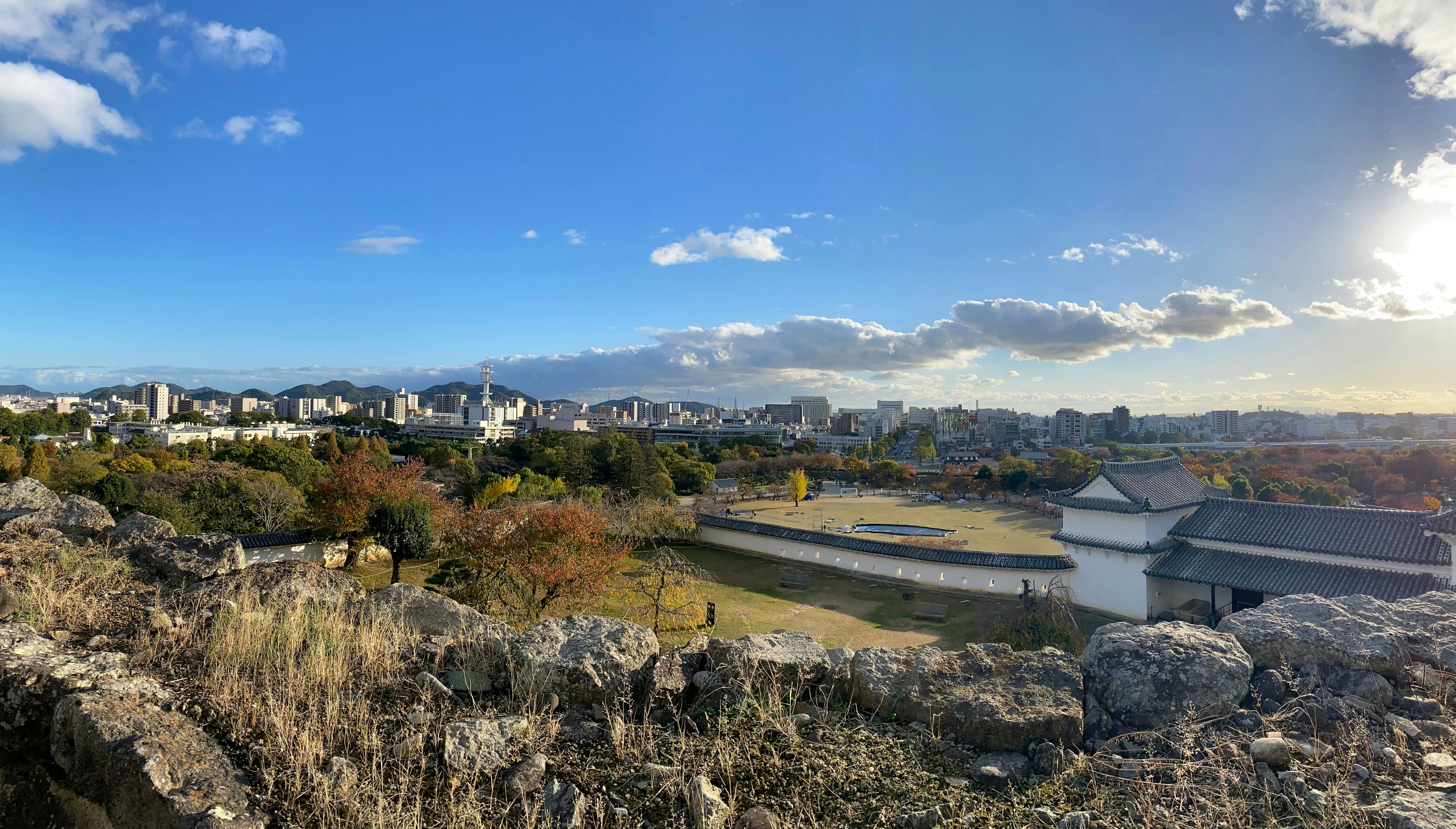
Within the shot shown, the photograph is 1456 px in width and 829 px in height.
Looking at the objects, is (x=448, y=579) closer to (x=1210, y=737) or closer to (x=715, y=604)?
(x=715, y=604)

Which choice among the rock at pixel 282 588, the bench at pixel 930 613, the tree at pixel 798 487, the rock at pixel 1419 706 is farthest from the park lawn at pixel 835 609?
the tree at pixel 798 487

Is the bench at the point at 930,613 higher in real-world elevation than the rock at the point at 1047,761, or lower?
lower

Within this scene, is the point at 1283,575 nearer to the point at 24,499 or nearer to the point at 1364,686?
the point at 1364,686

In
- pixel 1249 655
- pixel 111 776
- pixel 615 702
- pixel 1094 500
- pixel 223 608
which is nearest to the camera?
pixel 111 776

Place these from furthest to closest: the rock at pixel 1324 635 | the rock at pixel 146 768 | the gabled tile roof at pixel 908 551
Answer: the gabled tile roof at pixel 908 551, the rock at pixel 1324 635, the rock at pixel 146 768

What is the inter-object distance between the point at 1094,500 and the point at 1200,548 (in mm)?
2384

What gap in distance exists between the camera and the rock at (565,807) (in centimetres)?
264

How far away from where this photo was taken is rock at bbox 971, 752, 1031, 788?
329cm

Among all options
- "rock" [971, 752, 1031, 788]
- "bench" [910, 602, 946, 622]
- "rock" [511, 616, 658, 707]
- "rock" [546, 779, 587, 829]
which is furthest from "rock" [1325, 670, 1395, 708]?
"bench" [910, 602, 946, 622]

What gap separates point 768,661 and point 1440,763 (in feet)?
10.9

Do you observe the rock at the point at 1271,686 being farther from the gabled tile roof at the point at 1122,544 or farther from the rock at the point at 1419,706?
the gabled tile roof at the point at 1122,544

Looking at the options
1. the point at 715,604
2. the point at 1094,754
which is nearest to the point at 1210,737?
the point at 1094,754

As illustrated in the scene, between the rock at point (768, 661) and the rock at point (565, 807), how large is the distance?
1.33 metres

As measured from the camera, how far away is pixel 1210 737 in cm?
349
